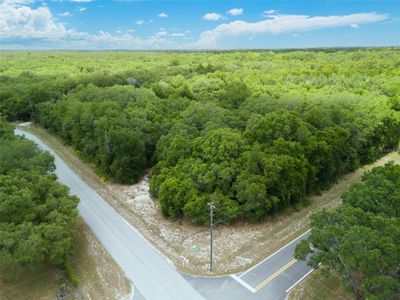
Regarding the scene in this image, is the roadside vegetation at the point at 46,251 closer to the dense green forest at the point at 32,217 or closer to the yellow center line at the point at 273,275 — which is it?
the dense green forest at the point at 32,217

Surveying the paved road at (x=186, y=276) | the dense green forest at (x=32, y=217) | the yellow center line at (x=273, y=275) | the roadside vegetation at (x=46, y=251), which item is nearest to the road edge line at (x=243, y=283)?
the paved road at (x=186, y=276)

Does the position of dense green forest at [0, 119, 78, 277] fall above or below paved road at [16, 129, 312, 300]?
above

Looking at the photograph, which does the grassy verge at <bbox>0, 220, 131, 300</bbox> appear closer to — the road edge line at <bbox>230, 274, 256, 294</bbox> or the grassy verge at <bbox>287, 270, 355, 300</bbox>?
the road edge line at <bbox>230, 274, 256, 294</bbox>

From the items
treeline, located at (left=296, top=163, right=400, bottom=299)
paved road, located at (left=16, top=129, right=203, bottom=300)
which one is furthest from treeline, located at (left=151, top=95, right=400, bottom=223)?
treeline, located at (left=296, top=163, right=400, bottom=299)

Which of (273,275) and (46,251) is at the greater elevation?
(46,251)

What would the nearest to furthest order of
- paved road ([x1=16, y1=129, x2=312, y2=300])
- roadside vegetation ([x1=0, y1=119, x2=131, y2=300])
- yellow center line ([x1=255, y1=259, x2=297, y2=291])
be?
paved road ([x1=16, y1=129, x2=312, y2=300]) < roadside vegetation ([x1=0, y1=119, x2=131, y2=300]) < yellow center line ([x1=255, y1=259, x2=297, y2=291])

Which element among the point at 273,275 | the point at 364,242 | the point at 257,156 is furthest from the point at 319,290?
the point at 257,156

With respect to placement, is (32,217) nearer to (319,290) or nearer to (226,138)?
(226,138)
